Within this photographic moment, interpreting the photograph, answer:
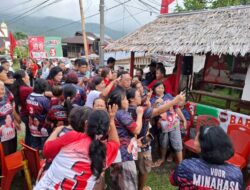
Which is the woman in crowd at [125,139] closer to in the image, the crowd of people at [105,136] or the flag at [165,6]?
the crowd of people at [105,136]

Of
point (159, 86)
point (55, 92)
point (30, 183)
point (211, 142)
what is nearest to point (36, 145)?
point (30, 183)

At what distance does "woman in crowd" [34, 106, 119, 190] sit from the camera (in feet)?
6.05

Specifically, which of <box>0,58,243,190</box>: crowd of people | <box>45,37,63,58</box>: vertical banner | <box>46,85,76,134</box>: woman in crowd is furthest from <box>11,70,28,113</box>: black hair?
<box>45,37,63,58</box>: vertical banner

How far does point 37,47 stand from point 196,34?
8.83m

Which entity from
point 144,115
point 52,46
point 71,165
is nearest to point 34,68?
point 52,46

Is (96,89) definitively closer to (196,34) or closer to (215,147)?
(215,147)

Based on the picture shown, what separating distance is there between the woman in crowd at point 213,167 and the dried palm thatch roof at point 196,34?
13.3 ft

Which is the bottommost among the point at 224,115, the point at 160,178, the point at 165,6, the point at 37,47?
the point at 160,178

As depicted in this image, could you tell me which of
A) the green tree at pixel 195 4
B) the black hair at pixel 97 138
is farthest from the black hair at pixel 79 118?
the green tree at pixel 195 4

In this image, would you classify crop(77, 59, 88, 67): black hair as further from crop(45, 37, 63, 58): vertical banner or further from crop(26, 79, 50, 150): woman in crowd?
crop(45, 37, 63, 58): vertical banner

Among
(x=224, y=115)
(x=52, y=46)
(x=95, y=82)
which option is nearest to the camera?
(x=95, y=82)

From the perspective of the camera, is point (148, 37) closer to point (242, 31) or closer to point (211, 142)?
point (242, 31)

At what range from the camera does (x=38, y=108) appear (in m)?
3.79

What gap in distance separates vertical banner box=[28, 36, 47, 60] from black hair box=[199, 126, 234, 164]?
39.9 ft
